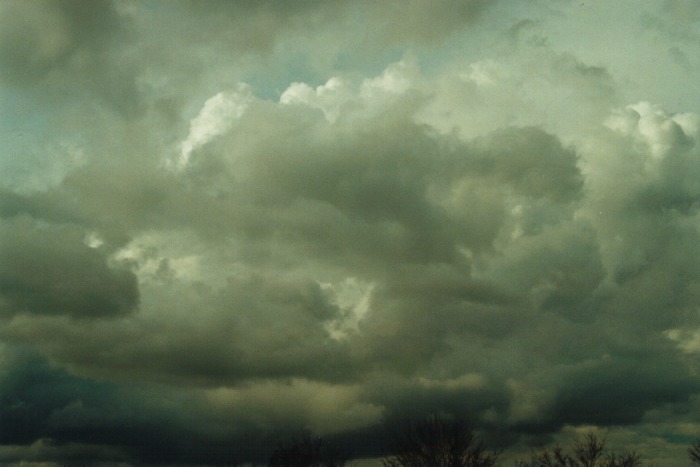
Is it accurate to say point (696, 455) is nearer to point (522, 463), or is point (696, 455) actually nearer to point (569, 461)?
point (569, 461)

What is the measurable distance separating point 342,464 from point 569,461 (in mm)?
27477

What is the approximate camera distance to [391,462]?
71.1 meters

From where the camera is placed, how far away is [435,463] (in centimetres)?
6850

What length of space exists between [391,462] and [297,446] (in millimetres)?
19502

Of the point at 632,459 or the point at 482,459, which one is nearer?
the point at 482,459

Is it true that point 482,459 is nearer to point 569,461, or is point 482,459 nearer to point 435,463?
point 435,463

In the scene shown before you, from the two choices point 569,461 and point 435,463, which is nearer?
point 435,463

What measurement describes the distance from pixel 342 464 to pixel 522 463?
922 inches

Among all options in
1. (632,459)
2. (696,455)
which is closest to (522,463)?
(632,459)

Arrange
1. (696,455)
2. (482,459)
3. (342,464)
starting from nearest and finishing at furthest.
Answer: (482,459), (696,455), (342,464)

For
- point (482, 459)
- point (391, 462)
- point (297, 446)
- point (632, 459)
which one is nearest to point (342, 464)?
point (297, 446)

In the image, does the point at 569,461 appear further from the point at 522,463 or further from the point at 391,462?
the point at 391,462

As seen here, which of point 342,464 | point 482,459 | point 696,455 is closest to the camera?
point 482,459

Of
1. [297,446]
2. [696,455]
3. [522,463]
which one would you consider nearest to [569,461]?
[522,463]
